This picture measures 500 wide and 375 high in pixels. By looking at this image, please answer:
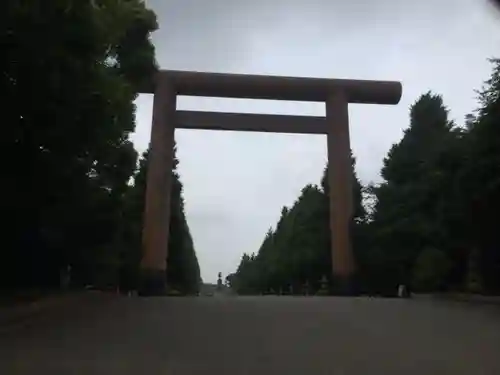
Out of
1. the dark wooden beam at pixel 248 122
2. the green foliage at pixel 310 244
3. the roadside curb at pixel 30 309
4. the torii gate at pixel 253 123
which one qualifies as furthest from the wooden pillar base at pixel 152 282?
the roadside curb at pixel 30 309

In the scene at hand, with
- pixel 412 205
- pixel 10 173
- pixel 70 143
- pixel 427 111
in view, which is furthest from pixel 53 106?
pixel 427 111

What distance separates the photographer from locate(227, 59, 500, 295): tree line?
57.5ft

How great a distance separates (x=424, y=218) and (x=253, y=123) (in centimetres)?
743

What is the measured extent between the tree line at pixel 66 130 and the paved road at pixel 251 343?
2.62m

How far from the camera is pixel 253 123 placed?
29141 mm

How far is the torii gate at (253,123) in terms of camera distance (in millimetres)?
29016

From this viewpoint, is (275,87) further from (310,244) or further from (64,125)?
(64,125)

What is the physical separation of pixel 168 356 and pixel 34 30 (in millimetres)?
4526

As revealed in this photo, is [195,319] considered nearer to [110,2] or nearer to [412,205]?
[110,2]

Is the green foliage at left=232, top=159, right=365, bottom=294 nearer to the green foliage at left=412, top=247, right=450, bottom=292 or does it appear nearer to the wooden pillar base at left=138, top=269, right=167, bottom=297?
the wooden pillar base at left=138, top=269, right=167, bottom=297

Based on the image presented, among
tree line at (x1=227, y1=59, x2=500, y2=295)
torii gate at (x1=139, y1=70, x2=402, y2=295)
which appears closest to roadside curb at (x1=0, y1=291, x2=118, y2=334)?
tree line at (x1=227, y1=59, x2=500, y2=295)

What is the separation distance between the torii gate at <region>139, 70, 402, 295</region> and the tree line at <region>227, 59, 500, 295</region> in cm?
207

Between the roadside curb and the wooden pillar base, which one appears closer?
the roadside curb

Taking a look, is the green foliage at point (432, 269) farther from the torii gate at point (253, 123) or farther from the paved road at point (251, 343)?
the paved road at point (251, 343)
